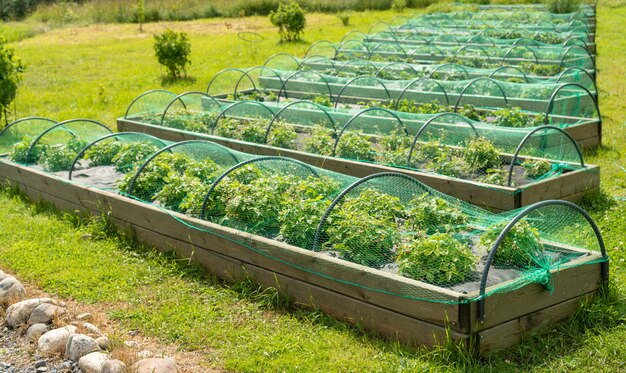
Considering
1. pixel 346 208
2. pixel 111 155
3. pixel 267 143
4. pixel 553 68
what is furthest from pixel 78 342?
pixel 553 68

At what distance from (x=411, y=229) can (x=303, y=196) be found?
3.65ft

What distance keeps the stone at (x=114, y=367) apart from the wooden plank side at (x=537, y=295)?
2.34 meters

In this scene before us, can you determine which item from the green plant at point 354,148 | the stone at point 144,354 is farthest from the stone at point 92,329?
the green plant at point 354,148

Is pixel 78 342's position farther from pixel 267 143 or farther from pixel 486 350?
pixel 267 143

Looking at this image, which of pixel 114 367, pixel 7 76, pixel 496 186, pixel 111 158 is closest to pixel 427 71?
pixel 496 186

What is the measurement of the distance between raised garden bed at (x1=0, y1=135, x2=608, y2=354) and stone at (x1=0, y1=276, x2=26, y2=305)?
136cm

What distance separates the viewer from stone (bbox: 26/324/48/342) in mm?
5617

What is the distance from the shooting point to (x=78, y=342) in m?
5.28

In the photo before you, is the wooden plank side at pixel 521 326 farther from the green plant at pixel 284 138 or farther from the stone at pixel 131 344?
the green plant at pixel 284 138

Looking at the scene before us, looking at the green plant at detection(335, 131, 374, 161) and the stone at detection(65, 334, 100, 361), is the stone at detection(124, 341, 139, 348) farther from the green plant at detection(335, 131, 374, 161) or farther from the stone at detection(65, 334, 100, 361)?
the green plant at detection(335, 131, 374, 161)

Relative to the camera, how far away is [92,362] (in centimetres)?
507

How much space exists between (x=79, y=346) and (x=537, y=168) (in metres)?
5.18

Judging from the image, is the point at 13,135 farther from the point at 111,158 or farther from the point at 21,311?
the point at 21,311

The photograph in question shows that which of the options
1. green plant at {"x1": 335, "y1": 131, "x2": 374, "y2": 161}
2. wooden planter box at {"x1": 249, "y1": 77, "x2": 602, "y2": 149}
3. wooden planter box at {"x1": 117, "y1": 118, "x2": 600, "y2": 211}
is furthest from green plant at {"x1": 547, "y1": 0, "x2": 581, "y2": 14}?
wooden planter box at {"x1": 117, "y1": 118, "x2": 600, "y2": 211}
